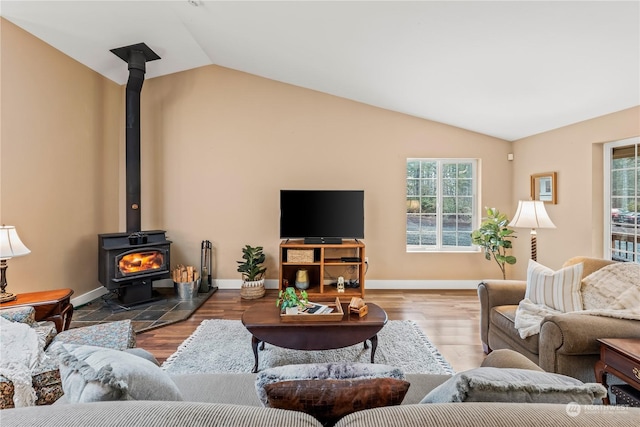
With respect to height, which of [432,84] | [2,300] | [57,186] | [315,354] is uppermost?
[432,84]

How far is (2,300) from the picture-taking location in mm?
2336

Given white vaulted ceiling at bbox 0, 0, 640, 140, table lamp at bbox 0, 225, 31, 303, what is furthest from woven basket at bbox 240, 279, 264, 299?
white vaulted ceiling at bbox 0, 0, 640, 140

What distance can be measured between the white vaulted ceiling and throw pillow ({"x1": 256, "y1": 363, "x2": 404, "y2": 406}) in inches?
93.5

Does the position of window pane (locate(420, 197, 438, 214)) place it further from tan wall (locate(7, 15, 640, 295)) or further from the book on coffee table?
the book on coffee table

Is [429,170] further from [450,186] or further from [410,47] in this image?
[410,47]

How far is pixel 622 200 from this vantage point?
3.05 m

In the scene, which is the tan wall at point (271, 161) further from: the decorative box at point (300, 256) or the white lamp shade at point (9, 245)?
the white lamp shade at point (9, 245)

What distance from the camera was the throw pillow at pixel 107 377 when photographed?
2.75ft

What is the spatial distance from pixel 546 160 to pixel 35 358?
17.0ft

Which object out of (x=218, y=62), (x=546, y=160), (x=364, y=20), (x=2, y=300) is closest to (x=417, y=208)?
(x=546, y=160)

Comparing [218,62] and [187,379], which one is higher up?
[218,62]

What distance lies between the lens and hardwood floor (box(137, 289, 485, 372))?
2691mm

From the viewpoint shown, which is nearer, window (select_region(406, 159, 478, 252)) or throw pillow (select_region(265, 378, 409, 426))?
throw pillow (select_region(265, 378, 409, 426))

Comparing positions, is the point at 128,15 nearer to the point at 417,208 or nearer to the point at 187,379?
the point at 187,379
